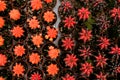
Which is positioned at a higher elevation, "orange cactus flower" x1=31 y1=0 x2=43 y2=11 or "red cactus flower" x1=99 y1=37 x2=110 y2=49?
"orange cactus flower" x1=31 y1=0 x2=43 y2=11

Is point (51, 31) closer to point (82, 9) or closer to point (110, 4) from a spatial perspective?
point (82, 9)

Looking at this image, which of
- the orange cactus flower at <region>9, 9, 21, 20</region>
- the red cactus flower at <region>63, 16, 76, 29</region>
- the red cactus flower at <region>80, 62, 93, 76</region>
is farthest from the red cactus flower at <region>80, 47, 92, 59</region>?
the orange cactus flower at <region>9, 9, 21, 20</region>

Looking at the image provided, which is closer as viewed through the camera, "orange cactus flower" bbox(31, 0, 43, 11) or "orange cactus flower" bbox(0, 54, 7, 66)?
"orange cactus flower" bbox(0, 54, 7, 66)

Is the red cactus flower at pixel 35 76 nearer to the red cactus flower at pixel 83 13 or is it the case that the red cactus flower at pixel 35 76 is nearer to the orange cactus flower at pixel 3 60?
the orange cactus flower at pixel 3 60

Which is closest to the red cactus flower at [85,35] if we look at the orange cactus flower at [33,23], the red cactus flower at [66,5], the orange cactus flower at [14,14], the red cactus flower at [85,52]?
the red cactus flower at [85,52]

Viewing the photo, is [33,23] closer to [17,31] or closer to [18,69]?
[17,31]

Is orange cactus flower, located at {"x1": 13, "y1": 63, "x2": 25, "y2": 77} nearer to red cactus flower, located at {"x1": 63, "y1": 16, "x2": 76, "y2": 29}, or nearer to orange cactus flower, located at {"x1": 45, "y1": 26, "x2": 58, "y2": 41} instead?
orange cactus flower, located at {"x1": 45, "y1": 26, "x2": 58, "y2": 41}

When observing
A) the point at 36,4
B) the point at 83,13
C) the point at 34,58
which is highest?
the point at 36,4

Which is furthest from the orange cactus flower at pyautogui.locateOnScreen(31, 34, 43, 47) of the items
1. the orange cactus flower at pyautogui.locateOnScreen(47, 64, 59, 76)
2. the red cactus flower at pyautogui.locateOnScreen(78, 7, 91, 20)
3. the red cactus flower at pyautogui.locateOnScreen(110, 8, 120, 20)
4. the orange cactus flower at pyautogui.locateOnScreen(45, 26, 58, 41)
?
the red cactus flower at pyautogui.locateOnScreen(110, 8, 120, 20)

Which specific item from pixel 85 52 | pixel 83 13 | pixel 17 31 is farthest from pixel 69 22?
pixel 17 31

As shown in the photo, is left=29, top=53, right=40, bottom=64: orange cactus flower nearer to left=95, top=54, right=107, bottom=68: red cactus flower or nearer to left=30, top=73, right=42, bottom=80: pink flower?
left=30, top=73, right=42, bottom=80: pink flower

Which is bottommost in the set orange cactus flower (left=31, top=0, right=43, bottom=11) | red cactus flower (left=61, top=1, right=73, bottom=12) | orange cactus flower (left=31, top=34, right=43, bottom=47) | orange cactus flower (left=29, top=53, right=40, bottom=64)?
orange cactus flower (left=29, top=53, right=40, bottom=64)

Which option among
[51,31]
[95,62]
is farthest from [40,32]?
[95,62]
